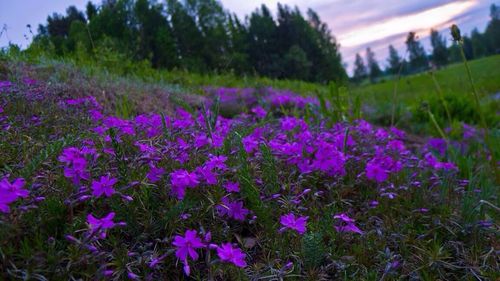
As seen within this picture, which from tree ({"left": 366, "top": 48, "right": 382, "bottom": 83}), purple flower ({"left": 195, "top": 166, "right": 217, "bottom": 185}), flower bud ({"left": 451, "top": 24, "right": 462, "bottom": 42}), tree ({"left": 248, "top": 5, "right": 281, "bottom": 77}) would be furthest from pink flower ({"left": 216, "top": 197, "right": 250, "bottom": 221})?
tree ({"left": 366, "top": 48, "right": 382, "bottom": 83})

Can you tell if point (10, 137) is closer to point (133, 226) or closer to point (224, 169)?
point (133, 226)

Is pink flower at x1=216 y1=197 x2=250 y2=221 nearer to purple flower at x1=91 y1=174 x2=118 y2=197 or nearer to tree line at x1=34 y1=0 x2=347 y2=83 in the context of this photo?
purple flower at x1=91 y1=174 x2=118 y2=197

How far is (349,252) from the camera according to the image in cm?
186

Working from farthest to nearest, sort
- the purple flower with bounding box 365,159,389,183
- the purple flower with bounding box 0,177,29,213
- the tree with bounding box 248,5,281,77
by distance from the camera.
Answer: the tree with bounding box 248,5,281,77, the purple flower with bounding box 365,159,389,183, the purple flower with bounding box 0,177,29,213

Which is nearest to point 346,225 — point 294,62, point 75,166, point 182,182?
point 182,182

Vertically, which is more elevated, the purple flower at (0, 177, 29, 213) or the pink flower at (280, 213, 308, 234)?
the purple flower at (0, 177, 29, 213)

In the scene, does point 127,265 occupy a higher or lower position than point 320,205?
higher

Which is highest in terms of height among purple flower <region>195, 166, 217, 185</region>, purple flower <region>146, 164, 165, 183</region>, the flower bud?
the flower bud

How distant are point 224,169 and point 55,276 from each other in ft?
2.80

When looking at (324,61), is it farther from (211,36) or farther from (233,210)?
(233,210)

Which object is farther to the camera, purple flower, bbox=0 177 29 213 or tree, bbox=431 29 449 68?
tree, bbox=431 29 449 68

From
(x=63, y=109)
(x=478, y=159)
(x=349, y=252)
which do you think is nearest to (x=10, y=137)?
(x=63, y=109)

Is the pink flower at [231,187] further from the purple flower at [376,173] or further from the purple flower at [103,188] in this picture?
the purple flower at [376,173]

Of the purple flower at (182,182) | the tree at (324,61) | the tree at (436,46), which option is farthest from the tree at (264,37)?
the purple flower at (182,182)
